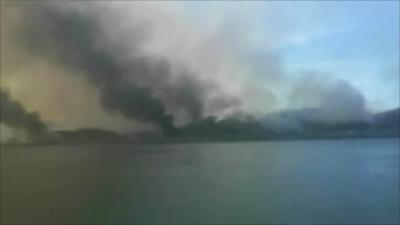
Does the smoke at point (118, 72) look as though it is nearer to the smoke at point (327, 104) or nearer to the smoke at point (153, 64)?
the smoke at point (153, 64)

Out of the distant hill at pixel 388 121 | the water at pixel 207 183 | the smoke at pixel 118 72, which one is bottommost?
the water at pixel 207 183

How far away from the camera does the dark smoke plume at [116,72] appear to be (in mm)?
1195

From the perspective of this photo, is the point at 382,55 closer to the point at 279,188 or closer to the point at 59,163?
the point at 279,188

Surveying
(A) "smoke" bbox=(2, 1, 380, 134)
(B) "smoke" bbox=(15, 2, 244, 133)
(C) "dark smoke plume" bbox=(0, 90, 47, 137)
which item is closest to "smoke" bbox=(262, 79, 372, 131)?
(A) "smoke" bbox=(2, 1, 380, 134)

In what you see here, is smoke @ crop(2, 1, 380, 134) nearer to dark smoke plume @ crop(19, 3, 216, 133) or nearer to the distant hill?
dark smoke plume @ crop(19, 3, 216, 133)

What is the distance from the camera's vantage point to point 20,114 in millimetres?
1210

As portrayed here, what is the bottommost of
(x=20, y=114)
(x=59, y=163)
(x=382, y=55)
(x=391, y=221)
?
(x=391, y=221)

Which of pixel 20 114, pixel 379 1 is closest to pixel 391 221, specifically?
pixel 379 1

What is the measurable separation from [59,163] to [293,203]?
1.62 feet

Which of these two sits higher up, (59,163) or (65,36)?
(65,36)

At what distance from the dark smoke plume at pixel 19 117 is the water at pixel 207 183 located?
4 centimetres

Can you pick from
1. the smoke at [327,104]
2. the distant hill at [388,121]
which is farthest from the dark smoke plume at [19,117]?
the distant hill at [388,121]

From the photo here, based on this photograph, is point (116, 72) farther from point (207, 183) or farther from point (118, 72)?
point (207, 183)

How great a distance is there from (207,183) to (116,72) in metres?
0.30
